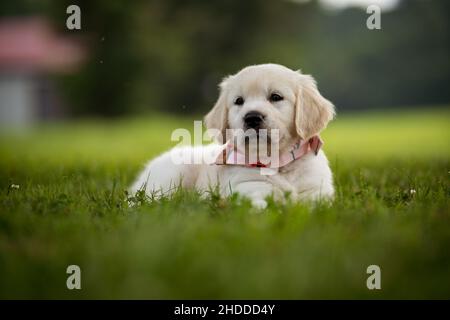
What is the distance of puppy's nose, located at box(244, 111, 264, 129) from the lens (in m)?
3.83

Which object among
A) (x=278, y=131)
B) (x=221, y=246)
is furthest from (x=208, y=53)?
(x=221, y=246)

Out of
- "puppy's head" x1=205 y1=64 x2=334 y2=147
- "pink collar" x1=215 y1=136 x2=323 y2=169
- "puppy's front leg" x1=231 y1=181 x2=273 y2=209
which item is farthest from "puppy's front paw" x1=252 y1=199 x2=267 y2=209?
"puppy's head" x1=205 y1=64 x2=334 y2=147

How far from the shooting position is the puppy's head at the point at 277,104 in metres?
3.92

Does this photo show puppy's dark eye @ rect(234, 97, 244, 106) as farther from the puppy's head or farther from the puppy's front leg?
the puppy's front leg

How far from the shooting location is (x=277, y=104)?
4047 millimetres

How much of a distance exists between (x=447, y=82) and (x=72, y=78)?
19900 mm

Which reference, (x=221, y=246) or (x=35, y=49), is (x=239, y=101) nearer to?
(x=221, y=246)

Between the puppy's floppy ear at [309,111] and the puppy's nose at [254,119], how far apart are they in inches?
13.1

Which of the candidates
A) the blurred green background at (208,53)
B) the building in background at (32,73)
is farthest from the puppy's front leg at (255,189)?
the building in background at (32,73)

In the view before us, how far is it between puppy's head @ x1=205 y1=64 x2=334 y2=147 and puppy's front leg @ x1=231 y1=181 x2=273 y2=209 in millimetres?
330

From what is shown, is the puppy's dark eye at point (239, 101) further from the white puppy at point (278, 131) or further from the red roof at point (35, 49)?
the red roof at point (35, 49)

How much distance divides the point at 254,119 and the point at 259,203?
0.58 m

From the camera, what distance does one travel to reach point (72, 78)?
2811cm
